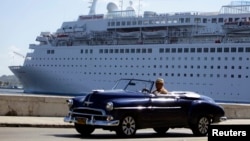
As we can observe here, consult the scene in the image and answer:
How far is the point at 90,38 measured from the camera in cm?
7138

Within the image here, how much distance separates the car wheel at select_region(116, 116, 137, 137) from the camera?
10.4m

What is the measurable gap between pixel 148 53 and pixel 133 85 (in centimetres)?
5387

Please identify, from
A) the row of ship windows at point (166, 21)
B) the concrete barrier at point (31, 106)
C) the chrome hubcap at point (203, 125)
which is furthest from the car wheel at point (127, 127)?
the row of ship windows at point (166, 21)

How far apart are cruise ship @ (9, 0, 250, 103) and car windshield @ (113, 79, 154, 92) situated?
45.9 metres

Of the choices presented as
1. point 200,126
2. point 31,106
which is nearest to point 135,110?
point 200,126

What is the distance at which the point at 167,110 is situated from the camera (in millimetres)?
11211

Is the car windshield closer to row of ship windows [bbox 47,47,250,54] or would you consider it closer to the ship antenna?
row of ship windows [bbox 47,47,250,54]

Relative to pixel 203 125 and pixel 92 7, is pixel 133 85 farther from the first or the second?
pixel 92 7

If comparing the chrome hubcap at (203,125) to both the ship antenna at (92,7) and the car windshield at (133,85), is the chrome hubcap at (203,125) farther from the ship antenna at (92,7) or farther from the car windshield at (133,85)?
the ship antenna at (92,7)

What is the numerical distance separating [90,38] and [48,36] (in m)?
8.10

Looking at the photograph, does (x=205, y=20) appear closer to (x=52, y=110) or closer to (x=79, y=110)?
(x=52, y=110)

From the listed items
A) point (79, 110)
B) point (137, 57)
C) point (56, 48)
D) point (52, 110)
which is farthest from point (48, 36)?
point (79, 110)

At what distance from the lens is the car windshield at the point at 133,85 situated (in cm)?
1116

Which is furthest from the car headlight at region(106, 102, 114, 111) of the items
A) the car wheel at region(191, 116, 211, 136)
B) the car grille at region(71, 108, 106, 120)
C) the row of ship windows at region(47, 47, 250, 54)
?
the row of ship windows at region(47, 47, 250, 54)
